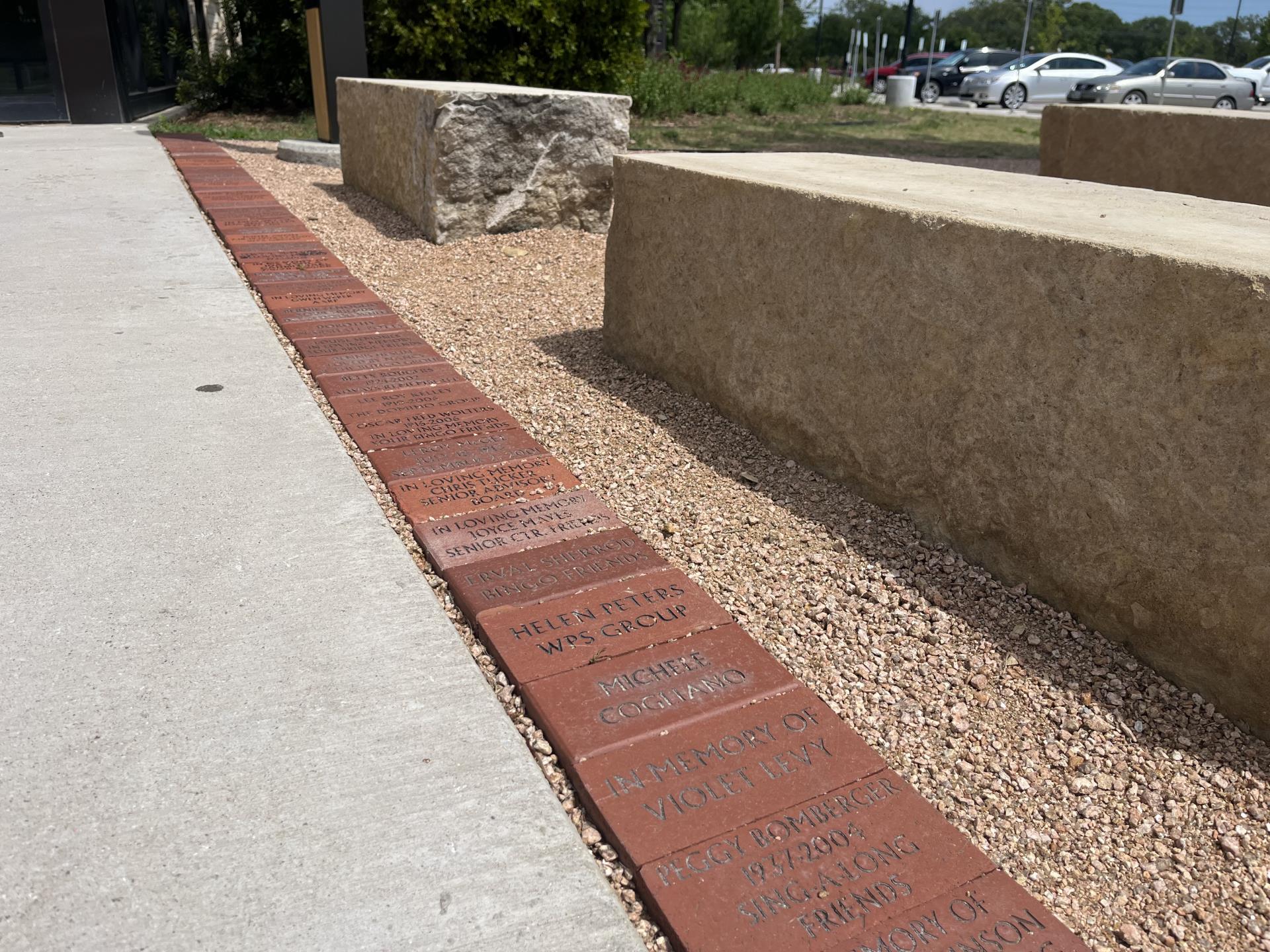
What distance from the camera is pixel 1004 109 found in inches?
924

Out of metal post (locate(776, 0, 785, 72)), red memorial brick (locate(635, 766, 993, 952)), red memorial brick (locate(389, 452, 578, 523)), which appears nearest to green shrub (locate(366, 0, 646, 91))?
red memorial brick (locate(389, 452, 578, 523))

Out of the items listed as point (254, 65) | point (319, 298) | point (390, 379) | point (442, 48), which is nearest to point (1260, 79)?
point (442, 48)

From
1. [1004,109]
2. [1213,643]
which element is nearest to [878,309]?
[1213,643]

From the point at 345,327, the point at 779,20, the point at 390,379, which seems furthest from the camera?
the point at 779,20

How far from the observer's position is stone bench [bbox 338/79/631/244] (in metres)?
6.30

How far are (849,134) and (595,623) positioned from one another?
47.0 feet

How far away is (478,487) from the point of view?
128 inches

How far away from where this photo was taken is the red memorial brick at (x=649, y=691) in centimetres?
213

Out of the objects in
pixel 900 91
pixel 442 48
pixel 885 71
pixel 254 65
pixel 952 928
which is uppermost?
pixel 885 71

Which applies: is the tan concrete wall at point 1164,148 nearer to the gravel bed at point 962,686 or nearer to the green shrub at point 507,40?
the gravel bed at point 962,686

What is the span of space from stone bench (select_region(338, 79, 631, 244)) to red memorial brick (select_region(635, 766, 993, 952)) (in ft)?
17.0

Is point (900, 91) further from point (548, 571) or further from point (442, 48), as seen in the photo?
point (548, 571)

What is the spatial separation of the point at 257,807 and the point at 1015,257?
85.1 inches

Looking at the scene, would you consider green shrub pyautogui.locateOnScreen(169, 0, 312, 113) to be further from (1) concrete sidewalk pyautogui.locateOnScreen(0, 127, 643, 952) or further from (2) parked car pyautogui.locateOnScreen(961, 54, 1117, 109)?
(2) parked car pyautogui.locateOnScreen(961, 54, 1117, 109)
